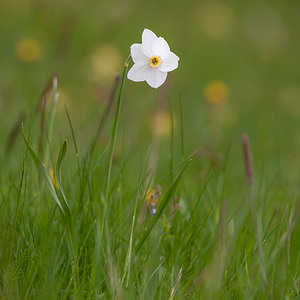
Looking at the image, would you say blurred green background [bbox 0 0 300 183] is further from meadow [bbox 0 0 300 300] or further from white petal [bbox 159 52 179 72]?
white petal [bbox 159 52 179 72]

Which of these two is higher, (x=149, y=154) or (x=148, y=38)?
(x=148, y=38)

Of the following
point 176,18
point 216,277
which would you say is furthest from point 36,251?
point 176,18

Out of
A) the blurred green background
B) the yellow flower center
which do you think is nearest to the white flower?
the yellow flower center

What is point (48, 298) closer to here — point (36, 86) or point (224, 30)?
point (36, 86)

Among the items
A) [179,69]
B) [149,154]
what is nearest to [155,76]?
[149,154]

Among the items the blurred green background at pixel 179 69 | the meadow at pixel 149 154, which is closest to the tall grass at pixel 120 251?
the meadow at pixel 149 154

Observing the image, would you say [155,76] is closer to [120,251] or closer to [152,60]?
[152,60]
